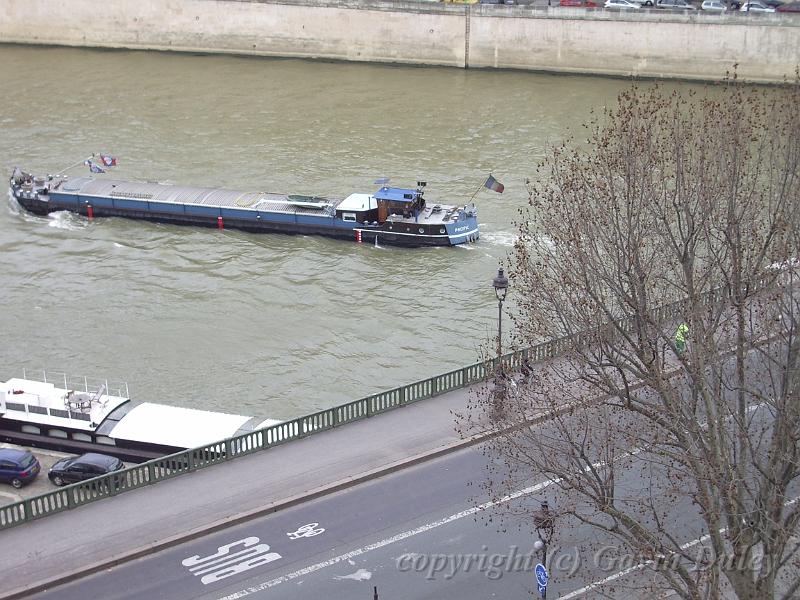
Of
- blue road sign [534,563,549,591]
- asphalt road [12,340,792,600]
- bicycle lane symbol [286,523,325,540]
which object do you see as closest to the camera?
blue road sign [534,563,549,591]

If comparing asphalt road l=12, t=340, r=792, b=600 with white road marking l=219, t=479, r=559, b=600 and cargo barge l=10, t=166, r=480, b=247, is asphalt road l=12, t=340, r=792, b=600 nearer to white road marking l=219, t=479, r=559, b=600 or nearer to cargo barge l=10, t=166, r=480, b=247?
white road marking l=219, t=479, r=559, b=600

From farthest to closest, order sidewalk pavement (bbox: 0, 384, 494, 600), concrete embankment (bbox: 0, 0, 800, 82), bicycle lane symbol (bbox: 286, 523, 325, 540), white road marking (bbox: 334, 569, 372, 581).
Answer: concrete embankment (bbox: 0, 0, 800, 82)
bicycle lane symbol (bbox: 286, 523, 325, 540)
sidewalk pavement (bbox: 0, 384, 494, 600)
white road marking (bbox: 334, 569, 372, 581)

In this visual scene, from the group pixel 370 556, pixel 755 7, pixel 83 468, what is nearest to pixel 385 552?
pixel 370 556

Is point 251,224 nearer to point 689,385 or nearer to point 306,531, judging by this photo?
point 306,531

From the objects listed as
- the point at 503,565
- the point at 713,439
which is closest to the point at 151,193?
the point at 503,565

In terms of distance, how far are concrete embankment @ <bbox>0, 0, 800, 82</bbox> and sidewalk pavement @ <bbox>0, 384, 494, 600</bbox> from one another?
48.6 meters

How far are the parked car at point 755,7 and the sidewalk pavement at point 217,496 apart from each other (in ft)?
166

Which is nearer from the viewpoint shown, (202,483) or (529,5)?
(202,483)

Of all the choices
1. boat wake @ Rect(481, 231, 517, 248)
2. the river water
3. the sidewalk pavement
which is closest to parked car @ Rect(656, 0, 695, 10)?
the river water

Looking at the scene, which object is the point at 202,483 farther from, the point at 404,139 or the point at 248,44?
the point at 248,44

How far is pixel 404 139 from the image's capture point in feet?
192

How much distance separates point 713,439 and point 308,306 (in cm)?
2431

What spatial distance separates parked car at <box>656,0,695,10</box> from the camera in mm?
71006

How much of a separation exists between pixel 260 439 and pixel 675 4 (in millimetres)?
54491
